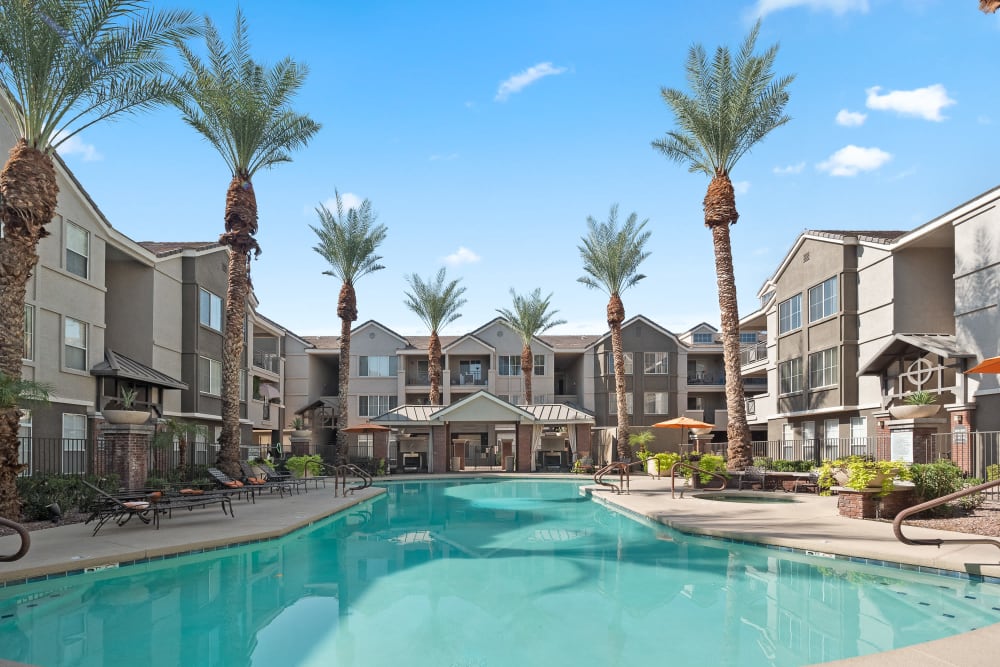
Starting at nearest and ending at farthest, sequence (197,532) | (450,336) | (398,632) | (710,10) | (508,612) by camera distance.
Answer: (398,632) → (508,612) → (197,532) → (710,10) → (450,336)

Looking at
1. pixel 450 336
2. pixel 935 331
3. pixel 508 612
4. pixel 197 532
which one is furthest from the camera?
pixel 450 336

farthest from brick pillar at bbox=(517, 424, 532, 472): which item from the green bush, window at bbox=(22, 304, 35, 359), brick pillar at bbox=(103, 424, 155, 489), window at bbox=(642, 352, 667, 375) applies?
the green bush

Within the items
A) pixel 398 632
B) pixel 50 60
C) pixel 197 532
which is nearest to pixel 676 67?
pixel 50 60

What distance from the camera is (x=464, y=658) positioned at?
25.3ft

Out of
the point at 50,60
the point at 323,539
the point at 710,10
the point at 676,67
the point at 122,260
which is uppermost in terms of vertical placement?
the point at 676,67

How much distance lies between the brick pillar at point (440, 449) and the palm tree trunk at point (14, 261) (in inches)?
1069

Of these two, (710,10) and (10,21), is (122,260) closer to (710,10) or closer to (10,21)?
(10,21)

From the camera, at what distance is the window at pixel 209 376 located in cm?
3002

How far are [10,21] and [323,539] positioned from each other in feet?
38.9

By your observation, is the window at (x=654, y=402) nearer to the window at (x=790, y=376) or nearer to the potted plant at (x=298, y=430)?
the window at (x=790, y=376)

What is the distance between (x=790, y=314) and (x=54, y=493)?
98.3 ft

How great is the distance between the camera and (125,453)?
17875 millimetres

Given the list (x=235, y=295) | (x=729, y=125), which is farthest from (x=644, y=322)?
(x=235, y=295)

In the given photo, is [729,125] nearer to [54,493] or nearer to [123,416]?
[123,416]
